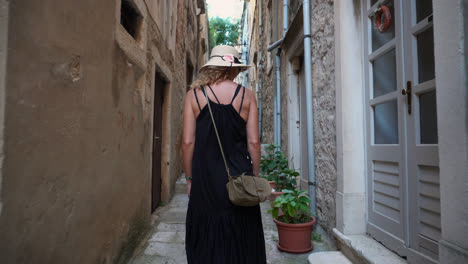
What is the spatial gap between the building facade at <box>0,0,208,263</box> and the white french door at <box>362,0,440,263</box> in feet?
6.91

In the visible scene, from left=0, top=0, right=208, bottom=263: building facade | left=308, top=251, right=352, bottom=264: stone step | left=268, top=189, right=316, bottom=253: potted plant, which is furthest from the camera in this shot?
left=268, top=189, right=316, bottom=253: potted plant

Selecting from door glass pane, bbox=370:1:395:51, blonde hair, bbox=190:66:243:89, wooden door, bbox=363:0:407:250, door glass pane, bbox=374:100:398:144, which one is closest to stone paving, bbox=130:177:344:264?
wooden door, bbox=363:0:407:250

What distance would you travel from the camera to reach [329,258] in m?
2.44

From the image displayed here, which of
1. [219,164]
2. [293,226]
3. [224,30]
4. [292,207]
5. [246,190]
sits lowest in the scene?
[293,226]

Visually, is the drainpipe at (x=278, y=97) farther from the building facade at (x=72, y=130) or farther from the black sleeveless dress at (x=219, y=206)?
the black sleeveless dress at (x=219, y=206)

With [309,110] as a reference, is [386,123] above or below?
below

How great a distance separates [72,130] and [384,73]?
2290 millimetres

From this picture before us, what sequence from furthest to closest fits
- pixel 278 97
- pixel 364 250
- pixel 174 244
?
pixel 278 97 → pixel 174 244 → pixel 364 250

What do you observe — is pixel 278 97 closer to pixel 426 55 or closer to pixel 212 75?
pixel 426 55

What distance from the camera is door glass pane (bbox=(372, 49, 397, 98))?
224 cm

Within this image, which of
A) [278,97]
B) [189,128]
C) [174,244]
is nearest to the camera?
[189,128]

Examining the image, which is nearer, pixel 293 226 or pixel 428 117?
pixel 428 117

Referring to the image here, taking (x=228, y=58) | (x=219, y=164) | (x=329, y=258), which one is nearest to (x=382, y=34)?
(x=228, y=58)

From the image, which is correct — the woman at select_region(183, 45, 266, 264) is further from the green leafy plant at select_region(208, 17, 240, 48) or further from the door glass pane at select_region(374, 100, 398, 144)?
the green leafy plant at select_region(208, 17, 240, 48)
